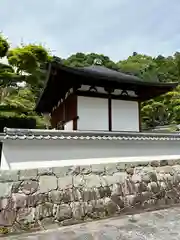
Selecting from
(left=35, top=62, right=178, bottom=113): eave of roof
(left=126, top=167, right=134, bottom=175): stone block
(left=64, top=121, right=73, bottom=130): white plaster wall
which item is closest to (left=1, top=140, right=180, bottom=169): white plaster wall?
(left=126, top=167, right=134, bottom=175): stone block

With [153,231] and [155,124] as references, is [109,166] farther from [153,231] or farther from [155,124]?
[155,124]

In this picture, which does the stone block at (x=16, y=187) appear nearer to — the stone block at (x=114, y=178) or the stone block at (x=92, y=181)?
the stone block at (x=92, y=181)

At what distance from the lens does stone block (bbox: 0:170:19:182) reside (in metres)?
5.25

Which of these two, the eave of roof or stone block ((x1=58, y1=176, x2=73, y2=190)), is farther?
the eave of roof

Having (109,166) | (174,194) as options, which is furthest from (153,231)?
(174,194)

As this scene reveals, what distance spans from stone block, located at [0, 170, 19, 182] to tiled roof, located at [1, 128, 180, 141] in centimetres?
75

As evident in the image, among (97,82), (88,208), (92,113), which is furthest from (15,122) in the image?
(88,208)

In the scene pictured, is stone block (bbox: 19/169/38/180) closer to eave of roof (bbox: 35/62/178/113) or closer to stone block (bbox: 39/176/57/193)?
stone block (bbox: 39/176/57/193)

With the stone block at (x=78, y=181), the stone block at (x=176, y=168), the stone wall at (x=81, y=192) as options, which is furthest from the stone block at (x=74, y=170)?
the stone block at (x=176, y=168)

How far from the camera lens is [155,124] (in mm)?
22141

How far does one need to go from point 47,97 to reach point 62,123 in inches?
72.3

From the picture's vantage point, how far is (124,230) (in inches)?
203

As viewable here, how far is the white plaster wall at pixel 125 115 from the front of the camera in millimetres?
8820

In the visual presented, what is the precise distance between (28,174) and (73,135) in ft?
4.85
